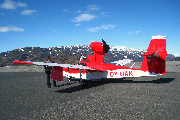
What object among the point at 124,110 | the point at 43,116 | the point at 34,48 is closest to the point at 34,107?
the point at 43,116

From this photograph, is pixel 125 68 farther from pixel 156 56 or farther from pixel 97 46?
pixel 97 46

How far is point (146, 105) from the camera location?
21.9 feet

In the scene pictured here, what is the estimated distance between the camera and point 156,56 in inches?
445

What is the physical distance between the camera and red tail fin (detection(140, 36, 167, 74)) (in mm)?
11593

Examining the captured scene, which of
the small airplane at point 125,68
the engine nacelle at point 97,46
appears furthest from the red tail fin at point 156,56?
the engine nacelle at point 97,46

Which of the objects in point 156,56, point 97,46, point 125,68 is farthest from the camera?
point 97,46

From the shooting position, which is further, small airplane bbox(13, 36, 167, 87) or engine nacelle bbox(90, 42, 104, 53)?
engine nacelle bbox(90, 42, 104, 53)

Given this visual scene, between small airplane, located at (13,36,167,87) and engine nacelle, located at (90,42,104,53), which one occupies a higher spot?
engine nacelle, located at (90,42,104,53)

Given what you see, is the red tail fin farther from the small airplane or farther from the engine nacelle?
the engine nacelle

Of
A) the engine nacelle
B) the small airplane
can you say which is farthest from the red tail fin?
the engine nacelle

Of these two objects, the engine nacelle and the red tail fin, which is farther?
the engine nacelle

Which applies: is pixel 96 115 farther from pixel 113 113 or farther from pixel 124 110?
pixel 124 110

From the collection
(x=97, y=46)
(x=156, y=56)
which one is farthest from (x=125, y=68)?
(x=97, y=46)

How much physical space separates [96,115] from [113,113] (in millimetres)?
883
